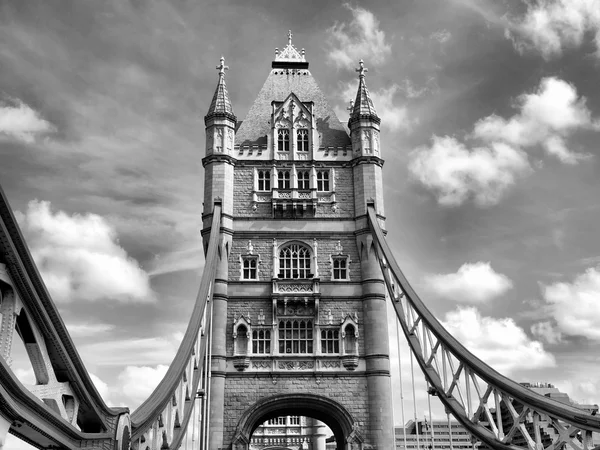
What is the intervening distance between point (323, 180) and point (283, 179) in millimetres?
1932

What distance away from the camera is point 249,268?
31.9 m

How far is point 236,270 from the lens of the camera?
31781 millimetres

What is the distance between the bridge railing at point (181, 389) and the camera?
1797cm

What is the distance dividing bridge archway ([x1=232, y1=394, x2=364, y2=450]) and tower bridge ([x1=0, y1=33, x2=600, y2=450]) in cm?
5

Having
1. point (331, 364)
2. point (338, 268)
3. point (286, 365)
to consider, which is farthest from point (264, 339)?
point (338, 268)

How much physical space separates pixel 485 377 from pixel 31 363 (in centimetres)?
1360

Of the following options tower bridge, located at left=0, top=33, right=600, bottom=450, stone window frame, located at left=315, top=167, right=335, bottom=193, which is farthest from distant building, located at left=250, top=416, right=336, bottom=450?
stone window frame, located at left=315, top=167, right=335, bottom=193

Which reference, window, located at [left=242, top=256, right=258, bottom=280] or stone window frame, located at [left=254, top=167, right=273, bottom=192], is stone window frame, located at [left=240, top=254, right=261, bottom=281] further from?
stone window frame, located at [left=254, top=167, right=273, bottom=192]

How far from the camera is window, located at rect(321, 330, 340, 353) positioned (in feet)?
101

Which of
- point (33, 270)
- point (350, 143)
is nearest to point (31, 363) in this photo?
point (33, 270)

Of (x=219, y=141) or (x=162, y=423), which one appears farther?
(x=219, y=141)

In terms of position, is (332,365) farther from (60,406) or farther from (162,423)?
(60,406)

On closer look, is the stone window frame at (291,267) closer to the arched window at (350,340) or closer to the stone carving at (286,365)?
the arched window at (350,340)

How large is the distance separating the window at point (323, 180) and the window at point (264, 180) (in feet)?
7.86
